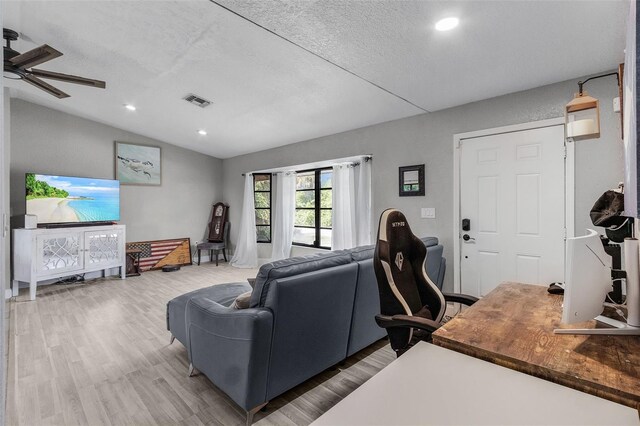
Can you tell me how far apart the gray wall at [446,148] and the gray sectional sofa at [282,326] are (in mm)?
1727

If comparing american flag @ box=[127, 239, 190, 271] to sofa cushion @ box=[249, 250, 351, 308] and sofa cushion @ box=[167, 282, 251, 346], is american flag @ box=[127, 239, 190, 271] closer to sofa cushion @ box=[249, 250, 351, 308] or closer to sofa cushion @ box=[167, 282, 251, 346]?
sofa cushion @ box=[167, 282, 251, 346]

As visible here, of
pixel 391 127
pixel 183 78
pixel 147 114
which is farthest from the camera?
pixel 147 114

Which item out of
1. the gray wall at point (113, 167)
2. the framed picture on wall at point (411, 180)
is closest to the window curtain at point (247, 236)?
the gray wall at point (113, 167)

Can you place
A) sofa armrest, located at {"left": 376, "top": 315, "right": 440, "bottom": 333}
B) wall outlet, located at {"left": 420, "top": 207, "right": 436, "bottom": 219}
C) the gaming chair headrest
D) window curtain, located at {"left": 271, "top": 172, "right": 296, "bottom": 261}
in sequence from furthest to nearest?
window curtain, located at {"left": 271, "top": 172, "right": 296, "bottom": 261}
wall outlet, located at {"left": 420, "top": 207, "right": 436, "bottom": 219}
the gaming chair headrest
sofa armrest, located at {"left": 376, "top": 315, "right": 440, "bottom": 333}

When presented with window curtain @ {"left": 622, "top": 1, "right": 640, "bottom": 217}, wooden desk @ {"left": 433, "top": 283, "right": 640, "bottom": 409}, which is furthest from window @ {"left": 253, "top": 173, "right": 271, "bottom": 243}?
window curtain @ {"left": 622, "top": 1, "right": 640, "bottom": 217}

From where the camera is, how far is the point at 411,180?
3996 millimetres

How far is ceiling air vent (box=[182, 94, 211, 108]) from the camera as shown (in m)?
4.15

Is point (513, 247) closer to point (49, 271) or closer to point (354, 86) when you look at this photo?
A: point (354, 86)

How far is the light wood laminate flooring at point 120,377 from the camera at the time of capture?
76.9 inches

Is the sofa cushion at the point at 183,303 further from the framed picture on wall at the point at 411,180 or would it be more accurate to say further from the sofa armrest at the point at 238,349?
the framed picture on wall at the point at 411,180

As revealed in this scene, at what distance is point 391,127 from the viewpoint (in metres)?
4.23

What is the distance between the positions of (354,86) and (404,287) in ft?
7.62

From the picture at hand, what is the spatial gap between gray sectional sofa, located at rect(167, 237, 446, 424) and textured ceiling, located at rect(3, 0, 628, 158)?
1.78 metres

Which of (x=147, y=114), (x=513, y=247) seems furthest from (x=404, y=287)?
(x=147, y=114)
